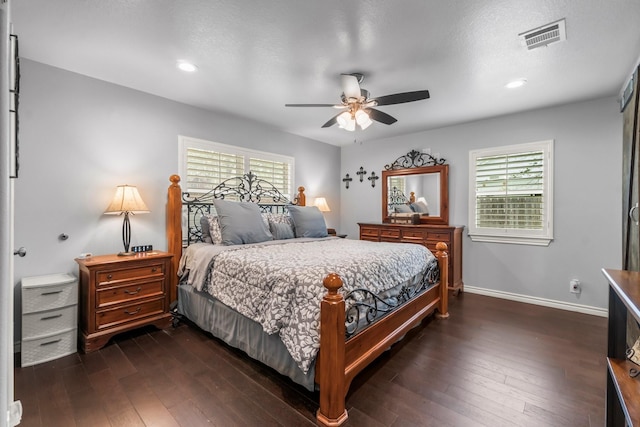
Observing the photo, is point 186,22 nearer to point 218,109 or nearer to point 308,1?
point 308,1

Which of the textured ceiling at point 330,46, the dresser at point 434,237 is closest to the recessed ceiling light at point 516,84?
the textured ceiling at point 330,46

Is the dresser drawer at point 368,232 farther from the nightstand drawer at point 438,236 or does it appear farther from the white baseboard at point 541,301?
the white baseboard at point 541,301

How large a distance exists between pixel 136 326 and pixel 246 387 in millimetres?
1434

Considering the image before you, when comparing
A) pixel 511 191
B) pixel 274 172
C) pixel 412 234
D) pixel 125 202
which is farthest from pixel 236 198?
pixel 511 191

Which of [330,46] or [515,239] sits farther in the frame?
[515,239]

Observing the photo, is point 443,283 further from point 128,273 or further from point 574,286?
point 128,273

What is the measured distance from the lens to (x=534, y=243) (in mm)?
3812

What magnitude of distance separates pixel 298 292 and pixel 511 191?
358cm

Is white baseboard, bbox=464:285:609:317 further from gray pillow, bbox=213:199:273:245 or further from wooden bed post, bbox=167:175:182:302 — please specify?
wooden bed post, bbox=167:175:182:302

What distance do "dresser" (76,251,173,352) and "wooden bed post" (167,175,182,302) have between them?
0.32m

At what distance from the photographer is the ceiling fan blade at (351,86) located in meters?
2.53

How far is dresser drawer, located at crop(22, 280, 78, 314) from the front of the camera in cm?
225

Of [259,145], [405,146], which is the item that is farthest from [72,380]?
[405,146]

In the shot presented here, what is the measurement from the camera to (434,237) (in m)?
4.22
